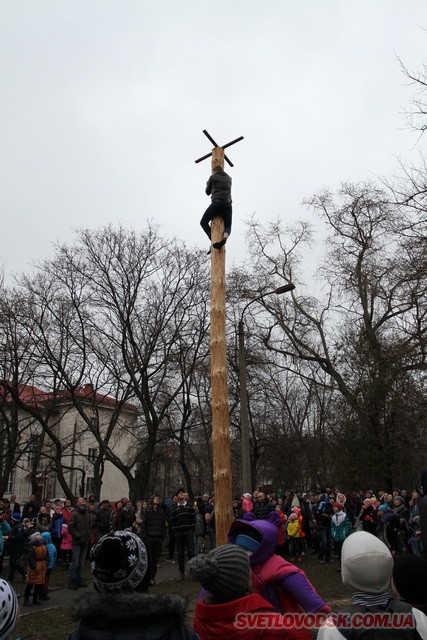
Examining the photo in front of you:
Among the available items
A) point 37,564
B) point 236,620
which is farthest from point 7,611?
point 37,564

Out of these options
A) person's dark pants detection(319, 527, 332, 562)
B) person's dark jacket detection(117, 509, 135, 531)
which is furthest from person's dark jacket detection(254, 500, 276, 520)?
person's dark jacket detection(117, 509, 135, 531)

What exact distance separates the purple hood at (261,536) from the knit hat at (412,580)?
2.72 feet

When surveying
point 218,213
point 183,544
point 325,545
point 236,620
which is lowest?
point 325,545

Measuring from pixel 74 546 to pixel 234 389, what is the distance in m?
18.5

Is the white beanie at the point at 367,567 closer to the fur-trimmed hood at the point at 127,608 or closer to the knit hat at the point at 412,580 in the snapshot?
the knit hat at the point at 412,580

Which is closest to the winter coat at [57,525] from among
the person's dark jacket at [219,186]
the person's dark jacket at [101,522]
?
the person's dark jacket at [101,522]

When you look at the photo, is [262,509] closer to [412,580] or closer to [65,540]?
[65,540]

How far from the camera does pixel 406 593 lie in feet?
10.3

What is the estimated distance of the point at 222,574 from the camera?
9.47 feet

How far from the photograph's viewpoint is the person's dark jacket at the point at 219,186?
8406 millimetres

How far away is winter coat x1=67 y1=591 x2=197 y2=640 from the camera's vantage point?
227cm

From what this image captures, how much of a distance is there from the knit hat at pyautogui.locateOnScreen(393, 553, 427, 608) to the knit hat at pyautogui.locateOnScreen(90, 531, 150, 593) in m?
1.57

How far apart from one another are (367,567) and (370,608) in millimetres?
187

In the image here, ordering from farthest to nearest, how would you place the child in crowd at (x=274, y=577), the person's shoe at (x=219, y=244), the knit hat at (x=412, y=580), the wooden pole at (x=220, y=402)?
the person's shoe at (x=219, y=244) < the wooden pole at (x=220, y=402) < the child in crowd at (x=274, y=577) < the knit hat at (x=412, y=580)
